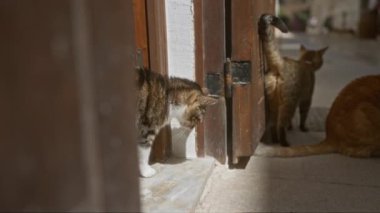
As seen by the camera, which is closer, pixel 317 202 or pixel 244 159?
pixel 317 202

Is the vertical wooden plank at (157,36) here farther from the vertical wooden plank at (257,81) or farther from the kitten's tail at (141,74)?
the vertical wooden plank at (257,81)

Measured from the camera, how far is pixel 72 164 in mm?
771

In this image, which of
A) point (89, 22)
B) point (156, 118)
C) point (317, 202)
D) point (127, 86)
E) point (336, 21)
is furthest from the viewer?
point (336, 21)

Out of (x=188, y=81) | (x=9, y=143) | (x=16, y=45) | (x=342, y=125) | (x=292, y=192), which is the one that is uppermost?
(x=16, y=45)

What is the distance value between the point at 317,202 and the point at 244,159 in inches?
24.0

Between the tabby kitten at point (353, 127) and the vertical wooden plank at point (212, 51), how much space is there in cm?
Answer: 42

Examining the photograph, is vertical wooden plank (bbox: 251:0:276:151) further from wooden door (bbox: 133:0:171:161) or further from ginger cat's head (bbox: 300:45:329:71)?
ginger cat's head (bbox: 300:45:329:71)

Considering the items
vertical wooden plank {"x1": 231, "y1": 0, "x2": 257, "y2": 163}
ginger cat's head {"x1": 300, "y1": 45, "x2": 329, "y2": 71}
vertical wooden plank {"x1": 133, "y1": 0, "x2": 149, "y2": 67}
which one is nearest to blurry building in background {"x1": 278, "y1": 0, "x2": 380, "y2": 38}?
ginger cat's head {"x1": 300, "y1": 45, "x2": 329, "y2": 71}

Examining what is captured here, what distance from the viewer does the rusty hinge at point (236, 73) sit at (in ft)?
6.88

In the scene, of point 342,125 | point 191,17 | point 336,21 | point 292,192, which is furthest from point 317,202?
point 336,21

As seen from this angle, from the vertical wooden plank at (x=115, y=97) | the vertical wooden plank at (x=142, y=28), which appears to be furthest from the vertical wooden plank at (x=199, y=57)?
the vertical wooden plank at (x=115, y=97)

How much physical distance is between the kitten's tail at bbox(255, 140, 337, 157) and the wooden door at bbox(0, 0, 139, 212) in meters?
1.67

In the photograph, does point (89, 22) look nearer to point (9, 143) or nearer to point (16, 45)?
point (16, 45)

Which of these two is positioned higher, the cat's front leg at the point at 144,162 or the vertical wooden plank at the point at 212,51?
the vertical wooden plank at the point at 212,51
